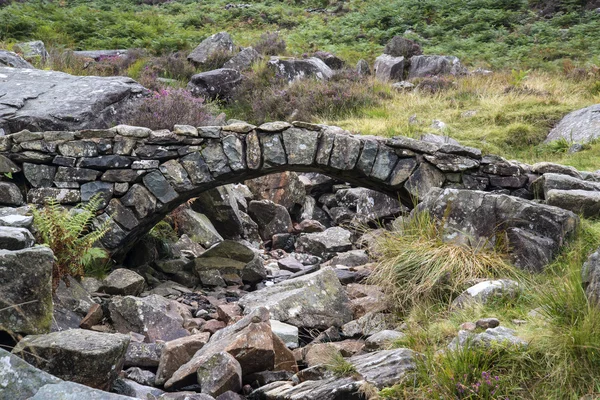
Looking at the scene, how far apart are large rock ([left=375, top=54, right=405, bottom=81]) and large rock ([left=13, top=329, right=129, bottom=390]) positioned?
1513 cm

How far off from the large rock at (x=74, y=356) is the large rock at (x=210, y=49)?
15.7 meters

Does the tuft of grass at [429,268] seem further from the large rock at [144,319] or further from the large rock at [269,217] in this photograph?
the large rock at [269,217]

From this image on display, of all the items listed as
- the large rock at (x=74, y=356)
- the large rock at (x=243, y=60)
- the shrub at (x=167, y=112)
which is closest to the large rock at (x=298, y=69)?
the large rock at (x=243, y=60)

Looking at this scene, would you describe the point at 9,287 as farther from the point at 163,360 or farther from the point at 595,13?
the point at 595,13

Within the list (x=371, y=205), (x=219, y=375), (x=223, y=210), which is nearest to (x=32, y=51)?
(x=223, y=210)

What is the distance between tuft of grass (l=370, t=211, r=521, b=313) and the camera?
6.16 m

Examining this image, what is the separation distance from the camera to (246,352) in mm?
4930

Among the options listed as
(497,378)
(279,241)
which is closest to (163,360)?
(497,378)

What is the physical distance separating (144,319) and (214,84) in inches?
444

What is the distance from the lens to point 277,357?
5.26 meters

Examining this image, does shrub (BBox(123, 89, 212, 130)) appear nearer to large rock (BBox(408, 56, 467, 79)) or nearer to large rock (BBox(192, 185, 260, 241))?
large rock (BBox(192, 185, 260, 241))

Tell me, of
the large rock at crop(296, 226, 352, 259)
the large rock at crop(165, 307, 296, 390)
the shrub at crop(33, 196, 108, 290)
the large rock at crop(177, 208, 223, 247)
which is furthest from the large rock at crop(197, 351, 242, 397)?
the large rock at crop(177, 208, 223, 247)

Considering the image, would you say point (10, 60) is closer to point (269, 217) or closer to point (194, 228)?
point (194, 228)

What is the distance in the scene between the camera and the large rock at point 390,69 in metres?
18.8
